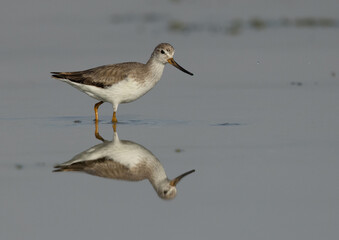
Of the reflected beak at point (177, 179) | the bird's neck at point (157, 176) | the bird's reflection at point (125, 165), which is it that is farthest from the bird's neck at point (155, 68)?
the reflected beak at point (177, 179)

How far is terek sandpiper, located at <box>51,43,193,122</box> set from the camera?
43.1ft

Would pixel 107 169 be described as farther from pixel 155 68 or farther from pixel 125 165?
pixel 155 68

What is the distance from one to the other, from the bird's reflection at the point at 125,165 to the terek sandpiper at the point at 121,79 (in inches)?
80.2

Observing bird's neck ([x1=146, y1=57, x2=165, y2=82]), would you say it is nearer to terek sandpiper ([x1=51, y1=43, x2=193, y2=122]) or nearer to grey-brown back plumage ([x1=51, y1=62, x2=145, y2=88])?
terek sandpiper ([x1=51, y1=43, x2=193, y2=122])

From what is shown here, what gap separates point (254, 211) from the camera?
8297 millimetres

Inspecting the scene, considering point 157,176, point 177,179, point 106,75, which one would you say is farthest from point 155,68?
point 177,179

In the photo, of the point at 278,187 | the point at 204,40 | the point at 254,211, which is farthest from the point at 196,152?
the point at 204,40

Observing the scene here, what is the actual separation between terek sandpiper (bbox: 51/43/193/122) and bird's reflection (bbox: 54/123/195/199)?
2037mm

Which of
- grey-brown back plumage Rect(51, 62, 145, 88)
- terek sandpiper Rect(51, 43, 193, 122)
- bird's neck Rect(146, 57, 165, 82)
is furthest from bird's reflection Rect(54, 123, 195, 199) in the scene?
bird's neck Rect(146, 57, 165, 82)

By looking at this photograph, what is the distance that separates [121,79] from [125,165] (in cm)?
323

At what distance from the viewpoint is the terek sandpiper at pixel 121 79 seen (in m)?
13.1

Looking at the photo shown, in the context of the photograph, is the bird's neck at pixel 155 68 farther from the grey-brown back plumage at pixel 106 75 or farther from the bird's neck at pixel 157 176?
the bird's neck at pixel 157 176

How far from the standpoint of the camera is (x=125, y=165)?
33.4 feet

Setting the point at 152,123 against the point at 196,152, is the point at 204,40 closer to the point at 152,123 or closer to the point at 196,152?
the point at 152,123
